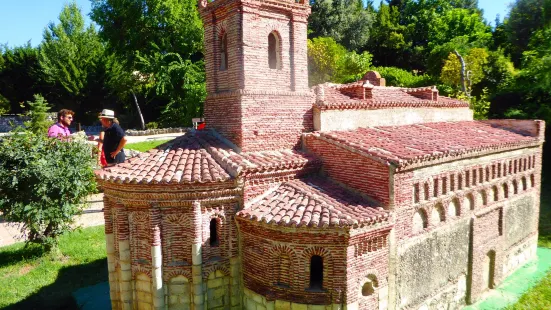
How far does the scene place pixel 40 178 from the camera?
13.4 m

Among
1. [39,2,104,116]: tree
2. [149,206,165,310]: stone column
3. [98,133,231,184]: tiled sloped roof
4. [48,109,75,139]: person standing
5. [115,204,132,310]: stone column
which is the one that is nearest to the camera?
[98,133,231,184]: tiled sloped roof

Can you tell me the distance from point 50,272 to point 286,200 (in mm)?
10496

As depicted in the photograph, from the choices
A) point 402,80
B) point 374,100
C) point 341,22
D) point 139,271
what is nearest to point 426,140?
point 374,100

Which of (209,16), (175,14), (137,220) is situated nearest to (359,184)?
(137,220)

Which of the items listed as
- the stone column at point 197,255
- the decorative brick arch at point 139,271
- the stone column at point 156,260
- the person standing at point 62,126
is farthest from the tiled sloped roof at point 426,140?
the person standing at point 62,126

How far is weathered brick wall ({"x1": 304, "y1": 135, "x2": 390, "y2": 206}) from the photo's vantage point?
9.02 metres

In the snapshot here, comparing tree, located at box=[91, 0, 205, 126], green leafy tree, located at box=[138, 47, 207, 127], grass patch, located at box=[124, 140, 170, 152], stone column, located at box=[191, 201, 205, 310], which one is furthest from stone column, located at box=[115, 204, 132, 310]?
tree, located at box=[91, 0, 205, 126]

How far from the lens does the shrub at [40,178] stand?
13.4m

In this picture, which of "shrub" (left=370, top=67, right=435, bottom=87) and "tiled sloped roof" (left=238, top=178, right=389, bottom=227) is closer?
"tiled sloped roof" (left=238, top=178, right=389, bottom=227)

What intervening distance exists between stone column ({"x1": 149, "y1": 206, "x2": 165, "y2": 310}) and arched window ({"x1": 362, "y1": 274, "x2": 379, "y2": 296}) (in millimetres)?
4587

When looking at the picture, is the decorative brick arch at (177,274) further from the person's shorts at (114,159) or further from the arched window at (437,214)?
the arched window at (437,214)

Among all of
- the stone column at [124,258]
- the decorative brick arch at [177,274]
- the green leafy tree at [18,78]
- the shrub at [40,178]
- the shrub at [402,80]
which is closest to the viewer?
the decorative brick arch at [177,274]

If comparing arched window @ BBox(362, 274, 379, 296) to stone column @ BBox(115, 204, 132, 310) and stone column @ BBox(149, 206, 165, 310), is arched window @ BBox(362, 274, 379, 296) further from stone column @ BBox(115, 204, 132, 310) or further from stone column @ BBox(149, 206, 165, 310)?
stone column @ BBox(115, 204, 132, 310)

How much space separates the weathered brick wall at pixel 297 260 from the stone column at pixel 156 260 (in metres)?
1.93
